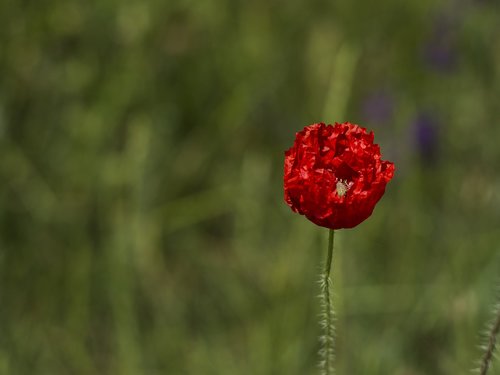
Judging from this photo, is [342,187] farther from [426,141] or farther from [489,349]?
[426,141]

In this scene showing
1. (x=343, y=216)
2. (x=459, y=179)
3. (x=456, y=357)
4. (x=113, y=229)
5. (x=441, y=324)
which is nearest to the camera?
(x=343, y=216)

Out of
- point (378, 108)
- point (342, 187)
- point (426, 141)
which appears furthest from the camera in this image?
point (378, 108)

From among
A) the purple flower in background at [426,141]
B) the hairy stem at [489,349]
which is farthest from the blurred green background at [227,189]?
the hairy stem at [489,349]

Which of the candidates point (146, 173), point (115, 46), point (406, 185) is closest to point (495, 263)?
point (406, 185)

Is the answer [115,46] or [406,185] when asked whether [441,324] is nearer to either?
[406,185]

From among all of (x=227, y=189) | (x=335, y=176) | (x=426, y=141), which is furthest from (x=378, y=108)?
(x=335, y=176)

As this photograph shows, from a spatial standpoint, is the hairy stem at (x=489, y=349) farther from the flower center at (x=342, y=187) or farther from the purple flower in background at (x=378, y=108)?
the purple flower in background at (x=378, y=108)

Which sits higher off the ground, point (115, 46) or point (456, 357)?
point (115, 46)

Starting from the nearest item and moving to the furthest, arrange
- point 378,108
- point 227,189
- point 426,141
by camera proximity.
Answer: point 227,189 < point 426,141 < point 378,108
